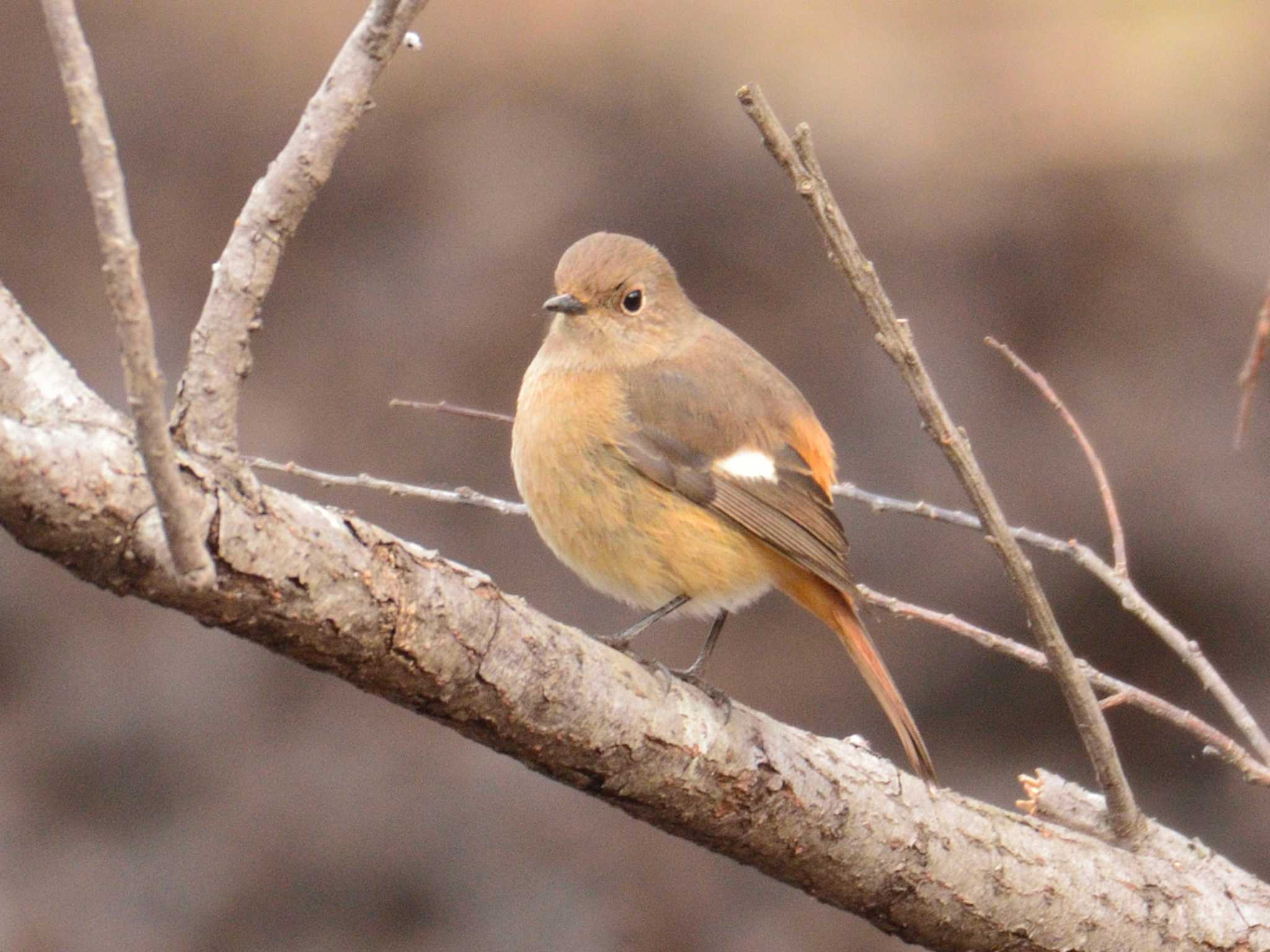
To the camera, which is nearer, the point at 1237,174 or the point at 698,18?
the point at 1237,174

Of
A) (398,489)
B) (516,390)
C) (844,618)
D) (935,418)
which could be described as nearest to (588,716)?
(935,418)

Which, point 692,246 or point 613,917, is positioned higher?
point 692,246

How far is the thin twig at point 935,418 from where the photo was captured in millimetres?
2229

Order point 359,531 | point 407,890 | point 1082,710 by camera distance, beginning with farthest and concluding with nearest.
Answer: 1. point 407,890
2. point 1082,710
3. point 359,531

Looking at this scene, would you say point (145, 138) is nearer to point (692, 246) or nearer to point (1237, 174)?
point (692, 246)

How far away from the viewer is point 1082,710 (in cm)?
271

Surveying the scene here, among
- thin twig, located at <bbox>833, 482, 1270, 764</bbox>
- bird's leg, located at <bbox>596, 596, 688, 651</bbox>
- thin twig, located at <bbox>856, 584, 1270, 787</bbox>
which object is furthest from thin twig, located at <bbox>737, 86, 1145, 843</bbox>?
bird's leg, located at <bbox>596, 596, 688, 651</bbox>

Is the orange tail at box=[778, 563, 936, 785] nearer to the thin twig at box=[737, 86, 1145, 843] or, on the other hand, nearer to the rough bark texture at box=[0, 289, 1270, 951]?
the rough bark texture at box=[0, 289, 1270, 951]

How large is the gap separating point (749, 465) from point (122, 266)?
232cm

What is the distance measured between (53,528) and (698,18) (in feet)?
22.2

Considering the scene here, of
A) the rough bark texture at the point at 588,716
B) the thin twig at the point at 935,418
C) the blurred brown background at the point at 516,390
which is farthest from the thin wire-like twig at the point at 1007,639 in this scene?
the blurred brown background at the point at 516,390

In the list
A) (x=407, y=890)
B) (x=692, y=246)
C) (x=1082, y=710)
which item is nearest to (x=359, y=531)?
(x=1082, y=710)

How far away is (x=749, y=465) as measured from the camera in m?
3.75

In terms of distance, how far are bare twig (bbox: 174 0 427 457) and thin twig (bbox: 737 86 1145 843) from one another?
0.56 metres
